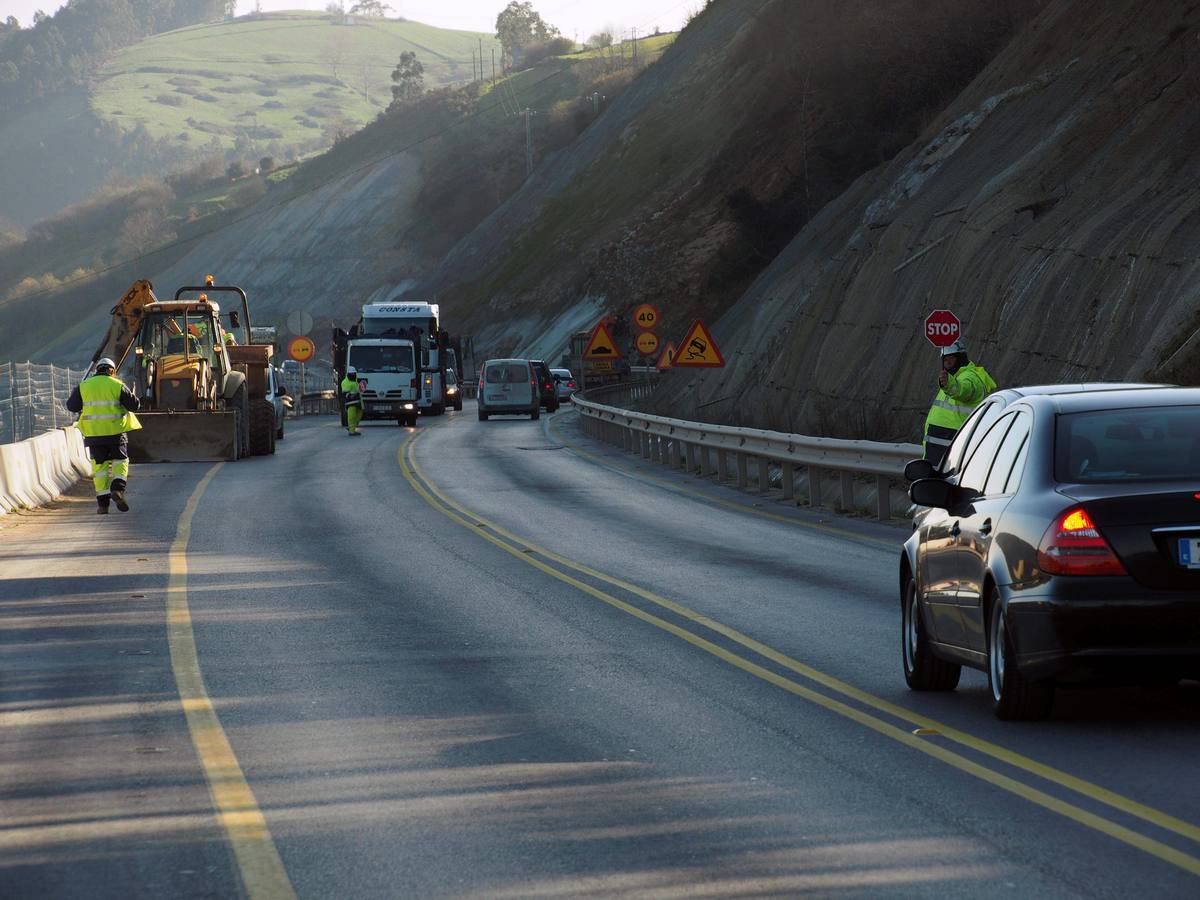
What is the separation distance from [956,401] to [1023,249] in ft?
50.2

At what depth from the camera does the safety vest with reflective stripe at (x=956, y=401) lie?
17.0m

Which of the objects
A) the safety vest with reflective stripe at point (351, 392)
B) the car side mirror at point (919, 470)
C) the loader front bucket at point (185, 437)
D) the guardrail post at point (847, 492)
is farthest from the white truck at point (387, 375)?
the car side mirror at point (919, 470)

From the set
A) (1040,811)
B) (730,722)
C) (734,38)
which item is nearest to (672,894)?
(1040,811)

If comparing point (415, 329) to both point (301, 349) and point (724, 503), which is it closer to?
point (301, 349)

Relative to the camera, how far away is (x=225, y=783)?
25.1ft

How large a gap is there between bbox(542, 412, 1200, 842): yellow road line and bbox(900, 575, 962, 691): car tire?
12.1 inches

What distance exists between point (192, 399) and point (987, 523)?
24.7 meters

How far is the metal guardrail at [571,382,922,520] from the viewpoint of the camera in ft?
69.3

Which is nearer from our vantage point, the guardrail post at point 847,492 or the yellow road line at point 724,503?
the yellow road line at point 724,503

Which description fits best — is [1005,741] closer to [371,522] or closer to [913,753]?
[913,753]

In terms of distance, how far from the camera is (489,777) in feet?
25.2

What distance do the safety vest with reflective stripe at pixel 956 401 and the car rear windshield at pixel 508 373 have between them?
3870 centimetres

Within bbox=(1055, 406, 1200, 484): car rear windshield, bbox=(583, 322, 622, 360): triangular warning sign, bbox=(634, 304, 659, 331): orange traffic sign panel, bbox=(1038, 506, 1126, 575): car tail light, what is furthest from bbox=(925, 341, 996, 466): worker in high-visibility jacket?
bbox=(634, 304, 659, 331): orange traffic sign panel

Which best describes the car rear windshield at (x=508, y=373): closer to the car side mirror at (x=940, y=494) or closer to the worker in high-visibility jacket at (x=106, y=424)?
the worker in high-visibility jacket at (x=106, y=424)
